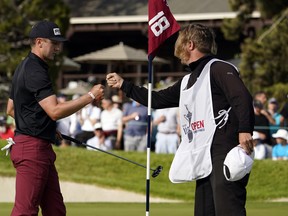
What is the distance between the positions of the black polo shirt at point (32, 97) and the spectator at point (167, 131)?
11148mm

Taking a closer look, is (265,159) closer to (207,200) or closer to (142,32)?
(207,200)

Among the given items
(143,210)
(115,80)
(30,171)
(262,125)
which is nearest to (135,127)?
(262,125)

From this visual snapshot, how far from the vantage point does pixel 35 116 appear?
319 inches

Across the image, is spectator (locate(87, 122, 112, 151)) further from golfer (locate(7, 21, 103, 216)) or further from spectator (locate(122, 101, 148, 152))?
golfer (locate(7, 21, 103, 216))

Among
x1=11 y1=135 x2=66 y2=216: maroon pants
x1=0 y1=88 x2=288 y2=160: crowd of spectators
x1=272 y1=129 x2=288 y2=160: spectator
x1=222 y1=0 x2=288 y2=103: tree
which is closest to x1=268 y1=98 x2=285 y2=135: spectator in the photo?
x1=0 y1=88 x2=288 y2=160: crowd of spectators

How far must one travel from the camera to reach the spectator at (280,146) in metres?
17.5

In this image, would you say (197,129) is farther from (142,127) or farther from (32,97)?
(142,127)

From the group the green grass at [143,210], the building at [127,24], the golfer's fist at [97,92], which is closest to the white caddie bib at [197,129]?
the golfer's fist at [97,92]

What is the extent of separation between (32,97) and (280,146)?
424 inches

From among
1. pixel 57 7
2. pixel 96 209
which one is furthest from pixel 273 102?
pixel 57 7

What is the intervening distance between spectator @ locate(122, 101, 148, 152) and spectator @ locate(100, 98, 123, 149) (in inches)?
6.4

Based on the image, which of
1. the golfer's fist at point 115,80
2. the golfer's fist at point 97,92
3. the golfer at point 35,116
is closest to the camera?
the golfer at point 35,116

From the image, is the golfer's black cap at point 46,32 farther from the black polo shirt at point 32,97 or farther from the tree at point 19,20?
the tree at point 19,20

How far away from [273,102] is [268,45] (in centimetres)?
370
